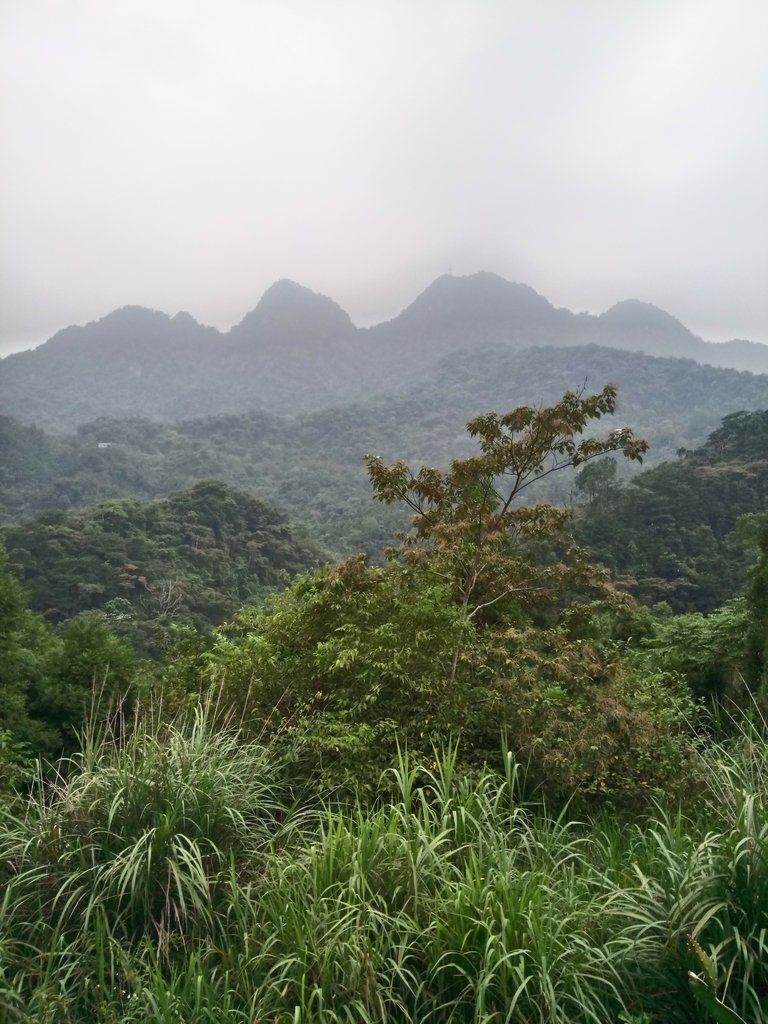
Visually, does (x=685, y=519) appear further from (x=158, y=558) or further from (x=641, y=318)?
(x=641, y=318)

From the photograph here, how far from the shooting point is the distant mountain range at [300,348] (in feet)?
437

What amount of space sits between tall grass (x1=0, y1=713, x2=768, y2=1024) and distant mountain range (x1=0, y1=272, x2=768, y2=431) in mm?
126298

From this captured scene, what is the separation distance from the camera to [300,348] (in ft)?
502

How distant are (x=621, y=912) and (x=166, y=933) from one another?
1641mm

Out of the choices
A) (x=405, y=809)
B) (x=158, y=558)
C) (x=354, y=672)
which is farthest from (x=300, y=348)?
(x=405, y=809)

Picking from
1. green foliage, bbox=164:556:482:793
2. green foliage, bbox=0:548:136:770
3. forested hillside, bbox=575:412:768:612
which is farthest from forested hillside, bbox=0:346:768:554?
green foliage, bbox=164:556:482:793

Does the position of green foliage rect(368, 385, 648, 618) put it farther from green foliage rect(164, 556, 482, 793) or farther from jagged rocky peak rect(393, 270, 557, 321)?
jagged rocky peak rect(393, 270, 557, 321)

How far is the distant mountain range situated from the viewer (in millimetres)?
133125

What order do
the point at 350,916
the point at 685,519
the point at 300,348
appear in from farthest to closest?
the point at 300,348 → the point at 685,519 → the point at 350,916

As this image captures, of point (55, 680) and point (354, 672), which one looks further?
point (55, 680)

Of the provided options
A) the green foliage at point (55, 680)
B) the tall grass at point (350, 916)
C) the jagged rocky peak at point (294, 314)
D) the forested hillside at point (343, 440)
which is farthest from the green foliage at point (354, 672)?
the jagged rocky peak at point (294, 314)

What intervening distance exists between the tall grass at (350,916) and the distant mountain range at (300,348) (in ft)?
414

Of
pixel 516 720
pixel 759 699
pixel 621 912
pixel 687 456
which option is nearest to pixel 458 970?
pixel 621 912

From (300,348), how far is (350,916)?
511 feet
